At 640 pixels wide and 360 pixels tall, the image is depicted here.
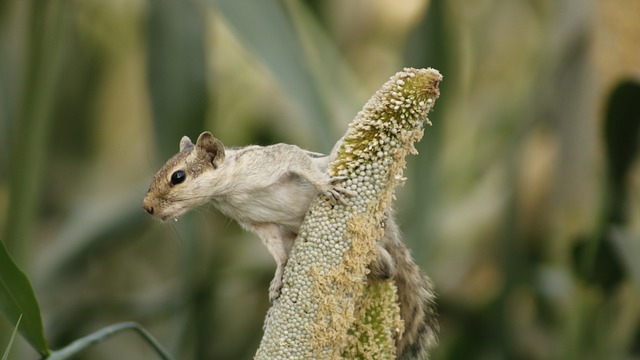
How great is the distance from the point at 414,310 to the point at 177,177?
45cm

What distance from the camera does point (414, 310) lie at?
1.59 metres

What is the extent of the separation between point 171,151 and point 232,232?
191 cm

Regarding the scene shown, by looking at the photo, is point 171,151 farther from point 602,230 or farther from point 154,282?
point 154,282

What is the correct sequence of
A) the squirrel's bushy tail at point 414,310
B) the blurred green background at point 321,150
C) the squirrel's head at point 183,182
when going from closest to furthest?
the squirrel's head at point 183,182 → the squirrel's bushy tail at point 414,310 → the blurred green background at point 321,150

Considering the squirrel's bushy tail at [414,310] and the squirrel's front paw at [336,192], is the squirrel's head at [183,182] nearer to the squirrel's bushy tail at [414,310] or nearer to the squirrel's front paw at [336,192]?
the squirrel's front paw at [336,192]

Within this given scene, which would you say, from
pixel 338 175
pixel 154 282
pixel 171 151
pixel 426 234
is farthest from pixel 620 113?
pixel 154 282

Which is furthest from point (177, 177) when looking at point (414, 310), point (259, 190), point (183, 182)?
point (414, 310)

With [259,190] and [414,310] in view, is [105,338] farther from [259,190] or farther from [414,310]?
[414,310]

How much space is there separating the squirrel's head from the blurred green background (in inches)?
7.9

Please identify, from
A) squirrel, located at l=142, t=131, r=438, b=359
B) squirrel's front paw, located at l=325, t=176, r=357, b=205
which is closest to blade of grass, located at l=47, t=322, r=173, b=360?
squirrel, located at l=142, t=131, r=438, b=359

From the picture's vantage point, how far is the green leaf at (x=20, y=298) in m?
1.32

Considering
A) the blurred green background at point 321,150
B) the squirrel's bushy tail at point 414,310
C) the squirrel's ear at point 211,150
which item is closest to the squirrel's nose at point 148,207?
the squirrel's ear at point 211,150

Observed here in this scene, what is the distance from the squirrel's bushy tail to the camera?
1.54 meters

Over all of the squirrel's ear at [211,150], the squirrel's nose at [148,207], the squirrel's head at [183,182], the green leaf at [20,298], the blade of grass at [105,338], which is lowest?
the blade of grass at [105,338]
